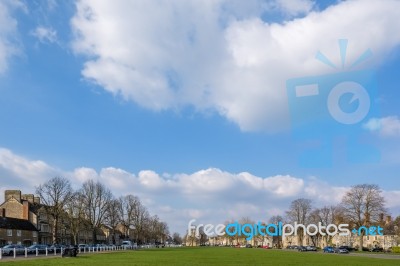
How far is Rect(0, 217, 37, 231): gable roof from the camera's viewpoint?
4171 inches

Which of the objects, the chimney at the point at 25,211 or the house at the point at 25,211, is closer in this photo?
the chimney at the point at 25,211

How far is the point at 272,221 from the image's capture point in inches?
7746

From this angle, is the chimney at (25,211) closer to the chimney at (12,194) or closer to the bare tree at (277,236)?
the chimney at (12,194)

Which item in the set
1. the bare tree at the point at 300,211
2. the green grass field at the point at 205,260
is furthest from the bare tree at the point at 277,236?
the green grass field at the point at 205,260

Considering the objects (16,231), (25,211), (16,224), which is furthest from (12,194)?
(16,231)

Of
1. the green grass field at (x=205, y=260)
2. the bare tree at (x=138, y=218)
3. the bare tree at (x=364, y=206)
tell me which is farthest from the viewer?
the bare tree at (x=138, y=218)

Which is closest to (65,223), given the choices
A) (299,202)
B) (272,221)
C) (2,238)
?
(2,238)

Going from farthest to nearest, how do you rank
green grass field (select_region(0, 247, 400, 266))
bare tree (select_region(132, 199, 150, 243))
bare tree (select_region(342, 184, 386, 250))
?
bare tree (select_region(132, 199, 150, 243)) → bare tree (select_region(342, 184, 386, 250)) → green grass field (select_region(0, 247, 400, 266))

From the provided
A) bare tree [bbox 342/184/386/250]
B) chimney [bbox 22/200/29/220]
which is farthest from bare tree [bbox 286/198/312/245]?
chimney [bbox 22/200/29/220]

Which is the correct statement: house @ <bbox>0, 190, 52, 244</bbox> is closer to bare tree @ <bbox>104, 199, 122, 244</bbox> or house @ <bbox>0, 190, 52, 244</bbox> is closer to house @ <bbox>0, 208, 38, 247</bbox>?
house @ <bbox>0, 208, 38, 247</bbox>

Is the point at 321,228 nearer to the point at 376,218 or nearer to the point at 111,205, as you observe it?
the point at 376,218

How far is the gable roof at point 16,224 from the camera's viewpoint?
106m

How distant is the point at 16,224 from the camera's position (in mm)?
112750

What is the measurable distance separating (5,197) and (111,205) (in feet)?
111
